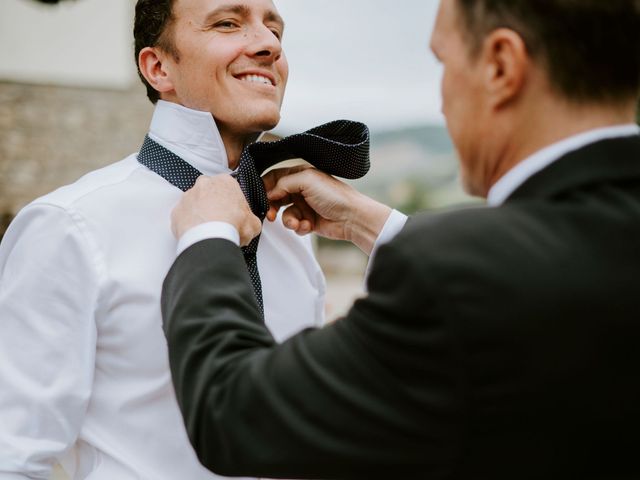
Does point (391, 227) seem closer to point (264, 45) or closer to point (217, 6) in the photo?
point (264, 45)

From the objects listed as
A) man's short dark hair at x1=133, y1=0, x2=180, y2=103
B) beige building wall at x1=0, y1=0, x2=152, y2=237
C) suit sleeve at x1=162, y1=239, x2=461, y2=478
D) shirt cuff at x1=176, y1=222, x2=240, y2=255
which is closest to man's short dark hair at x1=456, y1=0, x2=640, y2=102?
suit sleeve at x1=162, y1=239, x2=461, y2=478

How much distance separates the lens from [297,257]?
6.82 ft

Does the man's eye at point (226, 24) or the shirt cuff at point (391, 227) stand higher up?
the man's eye at point (226, 24)

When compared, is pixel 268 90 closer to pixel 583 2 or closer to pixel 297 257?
pixel 297 257

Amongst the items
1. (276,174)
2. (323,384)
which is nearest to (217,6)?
(276,174)

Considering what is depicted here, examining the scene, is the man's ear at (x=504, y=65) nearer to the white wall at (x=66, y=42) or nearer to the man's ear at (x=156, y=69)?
the man's ear at (x=156, y=69)

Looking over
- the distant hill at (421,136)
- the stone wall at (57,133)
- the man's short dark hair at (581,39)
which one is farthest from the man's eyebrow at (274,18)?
the distant hill at (421,136)

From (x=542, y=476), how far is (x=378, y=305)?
1.14ft

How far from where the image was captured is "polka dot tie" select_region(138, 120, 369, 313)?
1.76 metres

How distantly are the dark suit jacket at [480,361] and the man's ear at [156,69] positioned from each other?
1041 millimetres

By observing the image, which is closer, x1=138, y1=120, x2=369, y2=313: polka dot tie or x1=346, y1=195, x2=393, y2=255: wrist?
x1=138, y1=120, x2=369, y2=313: polka dot tie

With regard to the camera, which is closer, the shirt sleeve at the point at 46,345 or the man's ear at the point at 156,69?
the shirt sleeve at the point at 46,345

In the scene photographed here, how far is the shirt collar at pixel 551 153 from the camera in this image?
113 centimetres

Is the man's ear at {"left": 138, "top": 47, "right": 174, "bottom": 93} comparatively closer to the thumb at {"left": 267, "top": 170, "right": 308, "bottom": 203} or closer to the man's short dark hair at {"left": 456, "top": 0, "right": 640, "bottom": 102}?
the thumb at {"left": 267, "top": 170, "right": 308, "bottom": 203}
